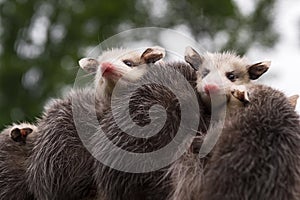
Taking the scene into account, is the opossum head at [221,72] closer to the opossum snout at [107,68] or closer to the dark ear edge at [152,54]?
the dark ear edge at [152,54]

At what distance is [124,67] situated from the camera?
12.9 ft

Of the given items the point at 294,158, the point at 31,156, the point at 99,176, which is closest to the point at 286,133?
the point at 294,158

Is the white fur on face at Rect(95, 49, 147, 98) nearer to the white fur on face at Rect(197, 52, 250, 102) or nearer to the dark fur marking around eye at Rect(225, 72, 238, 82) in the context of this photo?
the white fur on face at Rect(197, 52, 250, 102)

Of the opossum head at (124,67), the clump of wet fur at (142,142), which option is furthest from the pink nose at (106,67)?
the clump of wet fur at (142,142)

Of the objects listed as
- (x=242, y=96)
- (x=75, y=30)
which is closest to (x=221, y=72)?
(x=242, y=96)

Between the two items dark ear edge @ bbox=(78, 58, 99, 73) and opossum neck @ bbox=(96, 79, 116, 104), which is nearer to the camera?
opossum neck @ bbox=(96, 79, 116, 104)

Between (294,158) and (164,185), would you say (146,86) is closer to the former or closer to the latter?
(164,185)

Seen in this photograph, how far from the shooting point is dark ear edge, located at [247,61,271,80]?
397cm

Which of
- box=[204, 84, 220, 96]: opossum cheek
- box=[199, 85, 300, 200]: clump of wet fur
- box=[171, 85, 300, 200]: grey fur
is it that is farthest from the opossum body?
box=[199, 85, 300, 200]: clump of wet fur

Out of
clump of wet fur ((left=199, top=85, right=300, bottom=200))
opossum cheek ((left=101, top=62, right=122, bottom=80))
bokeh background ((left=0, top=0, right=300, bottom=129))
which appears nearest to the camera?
clump of wet fur ((left=199, top=85, right=300, bottom=200))

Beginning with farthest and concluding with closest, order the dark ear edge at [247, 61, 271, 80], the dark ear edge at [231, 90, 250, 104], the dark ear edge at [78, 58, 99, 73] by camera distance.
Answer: the dark ear edge at [78, 58, 99, 73], the dark ear edge at [247, 61, 271, 80], the dark ear edge at [231, 90, 250, 104]

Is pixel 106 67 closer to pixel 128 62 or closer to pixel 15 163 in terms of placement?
pixel 128 62

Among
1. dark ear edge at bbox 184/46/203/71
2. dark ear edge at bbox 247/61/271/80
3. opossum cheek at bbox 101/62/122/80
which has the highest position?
dark ear edge at bbox 247/61/271/80

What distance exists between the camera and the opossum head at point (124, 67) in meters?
3.75
